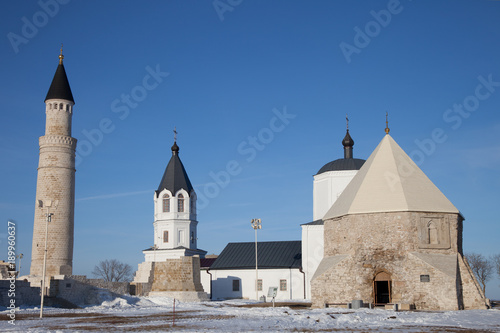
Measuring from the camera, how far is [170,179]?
213 feet

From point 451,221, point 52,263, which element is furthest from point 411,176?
point 52,263

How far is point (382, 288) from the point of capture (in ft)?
106

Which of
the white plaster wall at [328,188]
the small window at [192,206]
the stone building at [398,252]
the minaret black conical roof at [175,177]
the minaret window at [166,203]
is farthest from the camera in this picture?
the small window at [192,206]

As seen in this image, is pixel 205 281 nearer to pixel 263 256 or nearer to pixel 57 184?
pixel 263 256

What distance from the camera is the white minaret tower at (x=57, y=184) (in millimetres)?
43312

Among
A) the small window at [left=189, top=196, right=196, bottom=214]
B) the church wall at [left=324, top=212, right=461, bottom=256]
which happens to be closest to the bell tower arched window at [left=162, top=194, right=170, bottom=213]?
the small window at [left=189, top=196, right=196, bottom=214]

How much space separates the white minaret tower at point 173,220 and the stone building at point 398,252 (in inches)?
1302

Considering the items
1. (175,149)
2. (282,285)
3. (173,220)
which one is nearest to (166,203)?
(173,220)

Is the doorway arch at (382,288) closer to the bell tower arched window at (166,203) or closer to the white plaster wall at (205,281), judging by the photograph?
the white plaster wall at (205,281)

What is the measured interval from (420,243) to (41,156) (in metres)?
30.1

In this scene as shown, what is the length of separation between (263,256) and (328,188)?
9.39 m

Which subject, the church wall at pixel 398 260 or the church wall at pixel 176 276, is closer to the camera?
the church wall at pixel 398 260

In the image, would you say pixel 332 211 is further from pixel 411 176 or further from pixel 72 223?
pixel 72 223

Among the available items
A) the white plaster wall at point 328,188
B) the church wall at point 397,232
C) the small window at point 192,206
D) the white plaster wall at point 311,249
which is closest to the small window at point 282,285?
the white plaster wall at point 311,249
